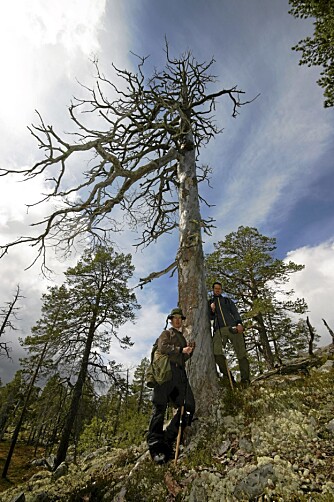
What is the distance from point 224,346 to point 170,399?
1.80m

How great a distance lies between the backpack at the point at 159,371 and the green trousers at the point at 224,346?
5.12ft

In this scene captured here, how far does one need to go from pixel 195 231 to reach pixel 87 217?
242 cm

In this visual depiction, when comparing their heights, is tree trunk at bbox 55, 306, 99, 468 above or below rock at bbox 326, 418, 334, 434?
above

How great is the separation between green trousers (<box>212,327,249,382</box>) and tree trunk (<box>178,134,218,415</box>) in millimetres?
397

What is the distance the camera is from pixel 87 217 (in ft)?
19.2

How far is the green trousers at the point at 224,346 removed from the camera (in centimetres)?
509

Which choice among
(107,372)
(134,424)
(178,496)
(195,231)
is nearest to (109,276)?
(107,372)

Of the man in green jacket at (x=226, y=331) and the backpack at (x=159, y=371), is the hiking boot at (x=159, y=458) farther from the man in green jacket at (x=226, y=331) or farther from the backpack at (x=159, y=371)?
the man in green jacket at (x=226, y=331)

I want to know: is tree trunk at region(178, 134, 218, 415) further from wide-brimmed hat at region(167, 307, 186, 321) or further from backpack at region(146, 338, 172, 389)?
backpack at region(146, 338, 172, 389)

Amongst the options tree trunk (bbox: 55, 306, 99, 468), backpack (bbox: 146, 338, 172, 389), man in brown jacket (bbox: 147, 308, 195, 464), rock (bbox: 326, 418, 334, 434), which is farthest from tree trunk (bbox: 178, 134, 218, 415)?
tree trunk (bbox: 55, 306, 99, 468)

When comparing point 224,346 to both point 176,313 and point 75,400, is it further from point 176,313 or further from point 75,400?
point 75,400

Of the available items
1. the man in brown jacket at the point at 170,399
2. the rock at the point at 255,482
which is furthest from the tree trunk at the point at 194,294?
the rock at the point at 255,482

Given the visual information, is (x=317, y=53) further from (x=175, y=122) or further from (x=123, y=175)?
(x=123, y=175)

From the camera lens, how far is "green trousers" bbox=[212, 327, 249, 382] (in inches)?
201
